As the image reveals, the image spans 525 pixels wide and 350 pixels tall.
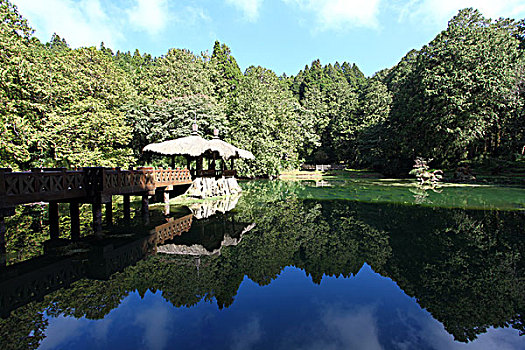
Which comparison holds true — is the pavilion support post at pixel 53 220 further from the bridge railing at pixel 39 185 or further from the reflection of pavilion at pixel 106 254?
the reflection of pavilion at pixel 106 254

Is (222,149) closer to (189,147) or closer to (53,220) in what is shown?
(189,147)

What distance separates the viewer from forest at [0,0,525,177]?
13.3 m

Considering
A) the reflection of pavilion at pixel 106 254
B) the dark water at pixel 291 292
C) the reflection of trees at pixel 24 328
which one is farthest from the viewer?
the reflection of pavilion at pixel 106 254

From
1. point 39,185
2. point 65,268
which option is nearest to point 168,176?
point 39,185

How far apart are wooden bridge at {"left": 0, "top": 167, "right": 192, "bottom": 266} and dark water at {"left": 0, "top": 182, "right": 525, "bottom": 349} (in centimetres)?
117

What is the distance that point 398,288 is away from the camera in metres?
4.91

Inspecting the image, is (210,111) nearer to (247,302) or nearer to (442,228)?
(442,228)

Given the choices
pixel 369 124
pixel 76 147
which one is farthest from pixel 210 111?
pixel 369 124

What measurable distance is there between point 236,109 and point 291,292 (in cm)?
2455

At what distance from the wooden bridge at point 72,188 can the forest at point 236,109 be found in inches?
228

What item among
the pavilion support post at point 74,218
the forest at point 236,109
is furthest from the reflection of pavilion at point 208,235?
the forest at point 236,109

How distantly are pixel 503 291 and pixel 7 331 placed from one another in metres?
6.99

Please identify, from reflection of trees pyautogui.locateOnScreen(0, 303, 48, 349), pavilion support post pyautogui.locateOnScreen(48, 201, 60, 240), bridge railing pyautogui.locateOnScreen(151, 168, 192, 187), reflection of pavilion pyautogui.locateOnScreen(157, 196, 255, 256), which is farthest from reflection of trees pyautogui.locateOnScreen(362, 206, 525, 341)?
bridge railing pyautogui.locateOnScreen(151, 168, 192, 187)

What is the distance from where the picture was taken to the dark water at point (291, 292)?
11.8ft
